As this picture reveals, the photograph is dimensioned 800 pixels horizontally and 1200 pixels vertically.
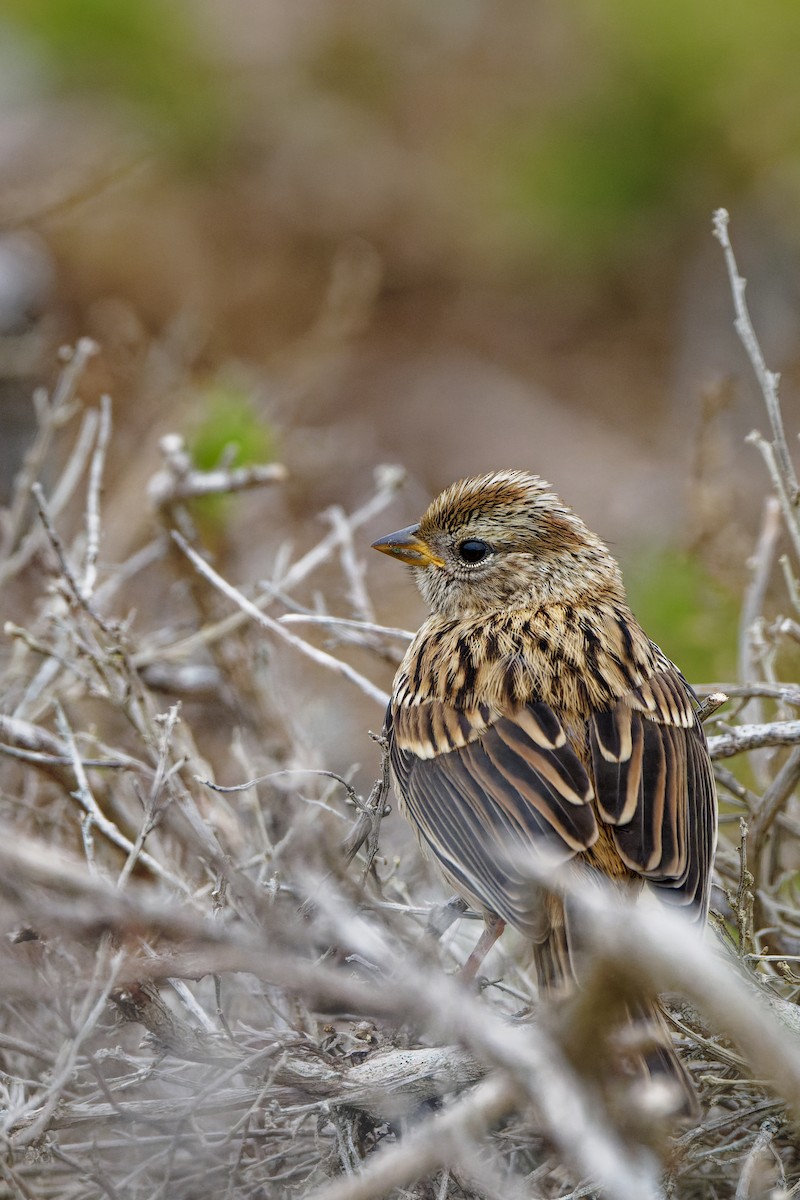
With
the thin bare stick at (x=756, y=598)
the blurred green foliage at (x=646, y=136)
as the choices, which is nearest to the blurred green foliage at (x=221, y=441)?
the thin bare stick at (x=756, y=598)

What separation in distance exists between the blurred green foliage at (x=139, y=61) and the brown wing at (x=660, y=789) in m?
8.59

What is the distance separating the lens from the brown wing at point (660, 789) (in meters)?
3.42

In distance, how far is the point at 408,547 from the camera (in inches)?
182

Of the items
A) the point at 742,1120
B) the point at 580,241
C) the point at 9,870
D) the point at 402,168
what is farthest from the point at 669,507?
the point at 9,870

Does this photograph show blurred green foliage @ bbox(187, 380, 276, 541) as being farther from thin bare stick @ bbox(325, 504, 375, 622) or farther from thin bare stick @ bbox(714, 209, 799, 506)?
thin bare stick @ bbox(714, 209, 799, 506)

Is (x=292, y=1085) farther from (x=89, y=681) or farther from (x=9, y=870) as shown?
(x=89, y=681)

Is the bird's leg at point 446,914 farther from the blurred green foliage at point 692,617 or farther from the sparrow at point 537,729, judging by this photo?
the blurred green foliage at point 692,617

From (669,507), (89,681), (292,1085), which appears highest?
(669,507)

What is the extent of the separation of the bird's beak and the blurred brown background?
13.7ft

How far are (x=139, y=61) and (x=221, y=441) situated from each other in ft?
21.3

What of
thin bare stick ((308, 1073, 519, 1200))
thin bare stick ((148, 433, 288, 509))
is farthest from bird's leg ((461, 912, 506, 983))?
thin bare stick ((148, 433, 288, 509))

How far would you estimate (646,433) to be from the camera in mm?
10148

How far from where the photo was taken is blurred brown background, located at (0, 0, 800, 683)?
9891mm

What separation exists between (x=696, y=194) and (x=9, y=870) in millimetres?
9469
